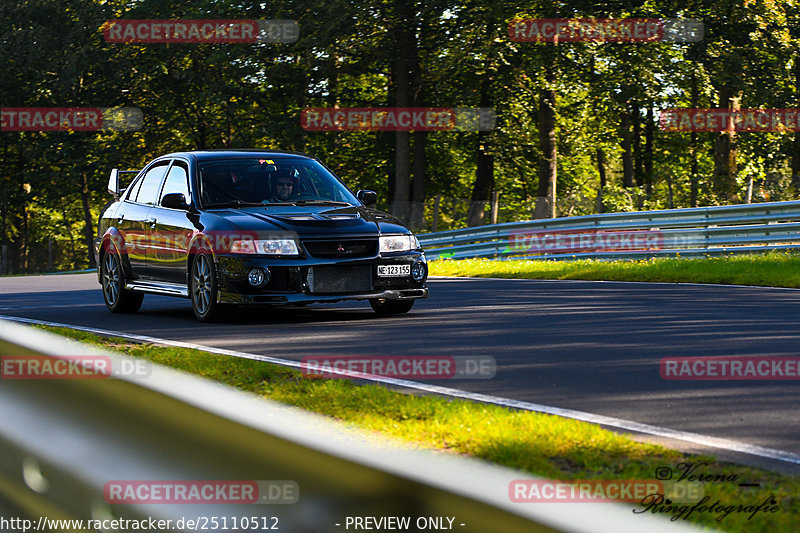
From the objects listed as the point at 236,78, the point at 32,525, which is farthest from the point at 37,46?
the point at 32,525

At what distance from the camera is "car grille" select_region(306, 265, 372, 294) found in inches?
455

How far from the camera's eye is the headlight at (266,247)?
1148 cm

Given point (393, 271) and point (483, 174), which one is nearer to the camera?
point (393, 271)

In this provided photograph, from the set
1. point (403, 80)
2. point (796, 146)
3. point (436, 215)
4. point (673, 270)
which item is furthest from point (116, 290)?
point (796, 146)

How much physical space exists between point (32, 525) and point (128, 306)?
11.1 metres

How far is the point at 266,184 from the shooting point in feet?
42.0

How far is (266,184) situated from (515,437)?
7.81 meters

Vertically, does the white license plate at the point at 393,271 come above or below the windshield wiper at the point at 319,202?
below

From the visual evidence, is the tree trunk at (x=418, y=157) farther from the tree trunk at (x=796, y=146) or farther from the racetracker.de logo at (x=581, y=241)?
the tree trunk at (x=796, y=146)

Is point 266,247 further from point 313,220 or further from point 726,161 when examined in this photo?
point 726,161

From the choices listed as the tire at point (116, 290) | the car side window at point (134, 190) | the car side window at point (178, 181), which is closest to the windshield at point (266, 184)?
the car side window at point (178, 181)
